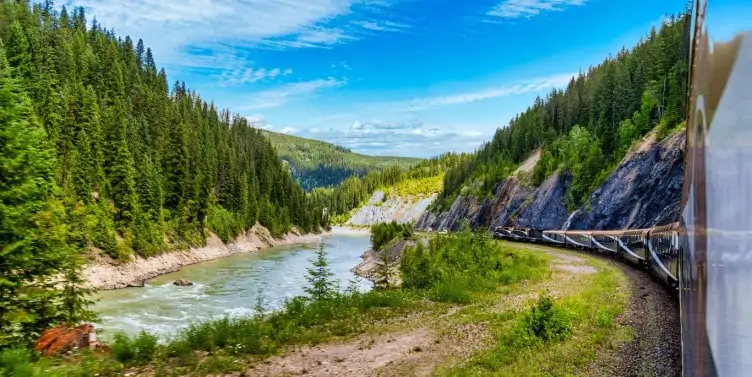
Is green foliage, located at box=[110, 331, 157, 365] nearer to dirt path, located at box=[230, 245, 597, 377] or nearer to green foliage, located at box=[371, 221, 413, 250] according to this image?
dirt path, located at box=[230, 245, 597, 377]

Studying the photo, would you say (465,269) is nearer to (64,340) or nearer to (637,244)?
(637,244)

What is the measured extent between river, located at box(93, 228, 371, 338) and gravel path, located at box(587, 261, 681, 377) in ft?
39.2

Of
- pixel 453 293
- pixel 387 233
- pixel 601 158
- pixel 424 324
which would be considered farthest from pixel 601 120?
pixel 424 324

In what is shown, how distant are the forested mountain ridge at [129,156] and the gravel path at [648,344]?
13849 millimetres

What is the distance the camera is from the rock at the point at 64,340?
34.2 ft

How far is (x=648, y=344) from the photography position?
11.5m

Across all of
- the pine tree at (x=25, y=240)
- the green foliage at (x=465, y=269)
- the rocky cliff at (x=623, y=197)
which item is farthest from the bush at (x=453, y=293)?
the rocky cliff at (x=623, y=197)

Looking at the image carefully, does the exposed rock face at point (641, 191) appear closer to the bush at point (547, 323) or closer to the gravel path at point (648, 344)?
the gravel path at point (648, 344)

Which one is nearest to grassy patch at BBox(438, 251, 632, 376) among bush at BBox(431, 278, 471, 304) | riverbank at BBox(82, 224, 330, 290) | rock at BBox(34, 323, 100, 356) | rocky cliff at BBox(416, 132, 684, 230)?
bush at BBox(431, 278, 471, 304)

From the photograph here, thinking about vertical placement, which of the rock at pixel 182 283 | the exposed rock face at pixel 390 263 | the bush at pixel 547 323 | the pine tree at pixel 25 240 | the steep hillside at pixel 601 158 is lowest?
the rock at pixel 182 283

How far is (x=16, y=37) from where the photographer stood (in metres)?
72.8

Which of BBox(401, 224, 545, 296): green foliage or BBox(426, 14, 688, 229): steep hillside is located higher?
BBox(426, 14, 688, 229): steep hillside

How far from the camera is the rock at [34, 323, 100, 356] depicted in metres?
10.4

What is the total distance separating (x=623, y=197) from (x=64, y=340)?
2176 inches
